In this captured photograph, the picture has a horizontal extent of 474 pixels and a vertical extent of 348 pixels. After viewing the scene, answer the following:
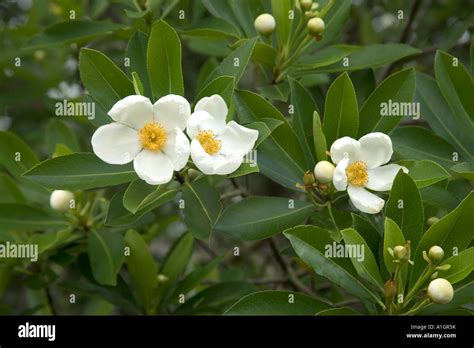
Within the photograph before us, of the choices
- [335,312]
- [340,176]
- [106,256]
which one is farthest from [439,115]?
[106,256]

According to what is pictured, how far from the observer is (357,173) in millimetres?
2271

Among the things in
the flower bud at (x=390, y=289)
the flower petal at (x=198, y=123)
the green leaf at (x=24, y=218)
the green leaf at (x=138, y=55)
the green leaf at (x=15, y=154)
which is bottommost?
the flower bud at (x=390, y=289)

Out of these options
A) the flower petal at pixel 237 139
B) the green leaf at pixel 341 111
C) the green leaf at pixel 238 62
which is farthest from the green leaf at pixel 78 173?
the green leaf at pixel 341 111

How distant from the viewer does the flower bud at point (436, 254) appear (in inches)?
82.5

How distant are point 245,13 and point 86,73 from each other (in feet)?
2.43

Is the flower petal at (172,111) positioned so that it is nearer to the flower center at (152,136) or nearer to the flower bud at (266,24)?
the flower center at (152,136)

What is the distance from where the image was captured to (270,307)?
2.25m

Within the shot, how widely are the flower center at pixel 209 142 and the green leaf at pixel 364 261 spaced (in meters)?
0.40

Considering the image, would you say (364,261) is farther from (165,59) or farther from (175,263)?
(175,263)

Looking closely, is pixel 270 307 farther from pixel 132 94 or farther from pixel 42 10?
pixel 42 10

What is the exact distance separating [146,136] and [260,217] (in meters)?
0.43

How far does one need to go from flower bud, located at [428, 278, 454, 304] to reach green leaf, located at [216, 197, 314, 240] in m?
0.47

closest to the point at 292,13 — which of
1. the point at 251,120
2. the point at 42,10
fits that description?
the point at 251,120

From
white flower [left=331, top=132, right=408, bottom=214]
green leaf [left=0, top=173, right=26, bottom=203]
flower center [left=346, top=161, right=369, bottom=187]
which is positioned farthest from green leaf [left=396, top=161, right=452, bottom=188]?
green leaf [left=0, top=173, right=26, bottom=203]
